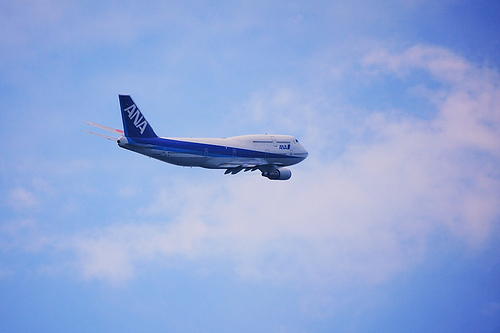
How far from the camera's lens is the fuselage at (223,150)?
78688 mm

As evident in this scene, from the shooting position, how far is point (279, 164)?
9112cm

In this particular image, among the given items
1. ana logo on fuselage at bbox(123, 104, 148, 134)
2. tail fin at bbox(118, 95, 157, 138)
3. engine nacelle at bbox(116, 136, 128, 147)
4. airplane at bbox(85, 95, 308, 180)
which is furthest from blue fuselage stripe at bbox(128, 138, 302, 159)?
ana logo on fuselage at bbox(123, 104, 148, 134)

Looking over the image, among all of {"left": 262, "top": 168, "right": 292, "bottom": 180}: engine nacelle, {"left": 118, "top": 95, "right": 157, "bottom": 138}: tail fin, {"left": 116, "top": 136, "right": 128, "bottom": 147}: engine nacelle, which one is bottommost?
{"left": 116, "top": 136, "right": 128, "bottom": 147}: engine nacelle

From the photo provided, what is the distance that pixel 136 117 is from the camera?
77562 millimetres

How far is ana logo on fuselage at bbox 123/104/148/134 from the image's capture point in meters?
77.3

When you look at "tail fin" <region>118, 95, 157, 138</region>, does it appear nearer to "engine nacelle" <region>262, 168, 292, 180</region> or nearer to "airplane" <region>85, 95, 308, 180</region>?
"airplane" <region>85, 95, 308, 180</region>

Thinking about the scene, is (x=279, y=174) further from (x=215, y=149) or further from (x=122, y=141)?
(x=122, y=141)

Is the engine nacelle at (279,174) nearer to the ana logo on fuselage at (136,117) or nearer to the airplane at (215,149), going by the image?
the airplane at (215,149)

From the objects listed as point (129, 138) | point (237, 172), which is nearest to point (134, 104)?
point (129, 138)

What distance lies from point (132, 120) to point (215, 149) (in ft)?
34.4

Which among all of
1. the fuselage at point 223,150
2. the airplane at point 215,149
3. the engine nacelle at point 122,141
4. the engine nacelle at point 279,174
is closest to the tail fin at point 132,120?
the airplane at point 215,149

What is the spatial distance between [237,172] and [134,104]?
15.2 metres

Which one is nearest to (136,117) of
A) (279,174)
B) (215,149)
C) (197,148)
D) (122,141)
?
(122,141)

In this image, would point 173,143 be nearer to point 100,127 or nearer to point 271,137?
point 100,127
